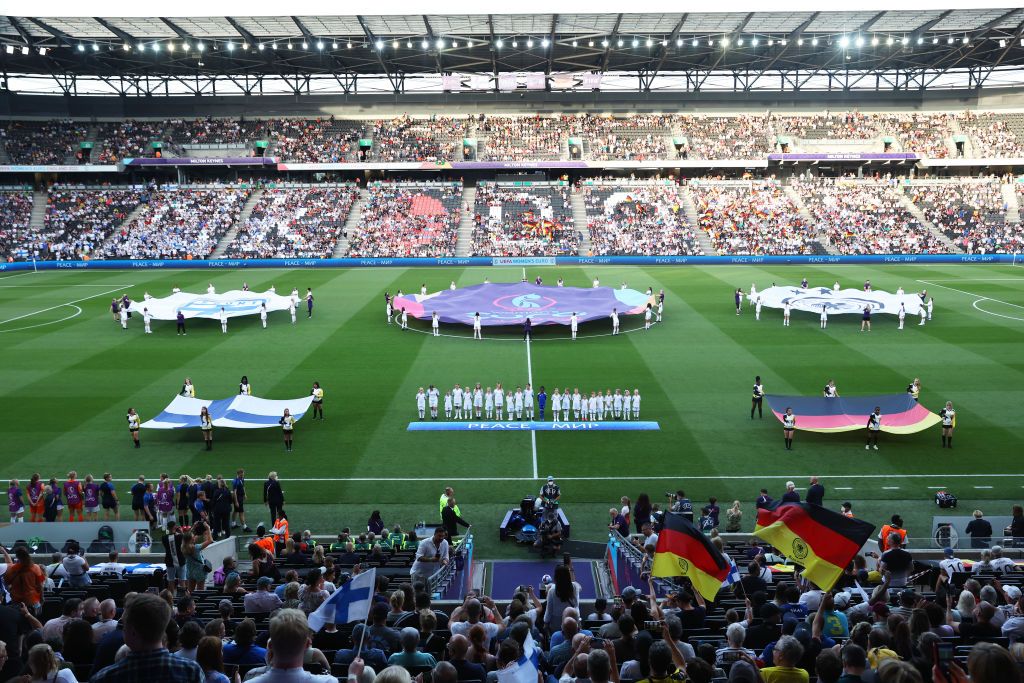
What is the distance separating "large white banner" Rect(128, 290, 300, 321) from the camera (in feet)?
124

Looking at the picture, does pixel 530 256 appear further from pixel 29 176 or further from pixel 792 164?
pixel 29 176

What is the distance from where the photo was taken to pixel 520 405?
24.9 meters

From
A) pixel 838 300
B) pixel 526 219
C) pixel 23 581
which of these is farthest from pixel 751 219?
pixel 23 581

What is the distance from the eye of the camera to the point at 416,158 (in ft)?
250

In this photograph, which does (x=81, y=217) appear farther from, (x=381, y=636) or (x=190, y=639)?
(x=190, y=639)

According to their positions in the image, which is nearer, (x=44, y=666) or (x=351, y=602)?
(x=44, y=666)

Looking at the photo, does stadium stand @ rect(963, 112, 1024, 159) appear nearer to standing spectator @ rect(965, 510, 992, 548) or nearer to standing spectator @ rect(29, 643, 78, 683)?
standing spectator @ rect(965, 510, 992, 548)

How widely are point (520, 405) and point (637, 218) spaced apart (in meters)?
47.4

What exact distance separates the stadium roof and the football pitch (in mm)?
23306

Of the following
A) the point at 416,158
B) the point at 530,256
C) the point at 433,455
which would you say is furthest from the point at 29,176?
the point at 433,455

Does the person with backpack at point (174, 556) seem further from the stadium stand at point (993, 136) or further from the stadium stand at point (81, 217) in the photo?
the stadium stand at point (993, 136)

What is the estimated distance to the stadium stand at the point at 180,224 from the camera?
6456 centimetres

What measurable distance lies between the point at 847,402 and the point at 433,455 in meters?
12.2

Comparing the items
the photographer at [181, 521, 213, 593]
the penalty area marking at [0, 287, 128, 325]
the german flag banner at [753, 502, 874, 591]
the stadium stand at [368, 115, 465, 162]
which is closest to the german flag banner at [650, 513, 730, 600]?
the german flag banner at [753, 502, 874, 591]
